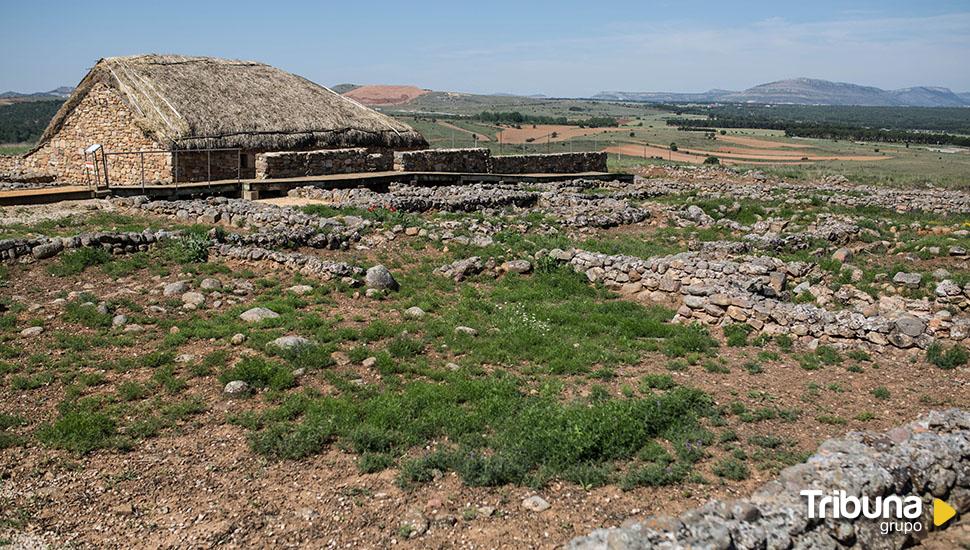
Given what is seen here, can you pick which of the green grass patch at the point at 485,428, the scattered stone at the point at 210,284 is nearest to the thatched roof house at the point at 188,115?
the scattered stone at the point at 210,284

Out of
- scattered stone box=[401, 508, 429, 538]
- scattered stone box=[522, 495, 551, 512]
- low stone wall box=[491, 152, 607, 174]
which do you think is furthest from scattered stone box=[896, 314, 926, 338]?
low stone wall box=[491, 152, 607, 174]

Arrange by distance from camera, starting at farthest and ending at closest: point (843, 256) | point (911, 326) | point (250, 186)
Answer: point (250, 186), point (843, 256), point (911, 326)

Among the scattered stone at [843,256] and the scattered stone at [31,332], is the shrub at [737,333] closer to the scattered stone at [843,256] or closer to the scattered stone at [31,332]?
the scattered stone at [843,256]

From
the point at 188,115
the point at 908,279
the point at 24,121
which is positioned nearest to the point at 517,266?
the point at 908,279

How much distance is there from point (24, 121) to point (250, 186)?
223ft

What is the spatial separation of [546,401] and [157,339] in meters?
5.61

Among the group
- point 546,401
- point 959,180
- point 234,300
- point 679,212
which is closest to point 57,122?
point 234,300

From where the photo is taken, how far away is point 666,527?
5.00 m

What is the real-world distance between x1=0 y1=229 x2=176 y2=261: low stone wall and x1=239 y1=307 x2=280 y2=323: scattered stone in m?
4.52

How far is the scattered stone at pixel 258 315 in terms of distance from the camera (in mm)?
10430

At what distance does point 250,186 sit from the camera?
22.2 metres

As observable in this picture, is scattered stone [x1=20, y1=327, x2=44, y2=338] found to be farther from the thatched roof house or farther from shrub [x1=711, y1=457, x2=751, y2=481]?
the thatched roof house

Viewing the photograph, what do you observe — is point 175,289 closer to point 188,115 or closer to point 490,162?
point 188,115

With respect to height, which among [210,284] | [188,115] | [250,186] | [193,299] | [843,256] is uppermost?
[188,115]
